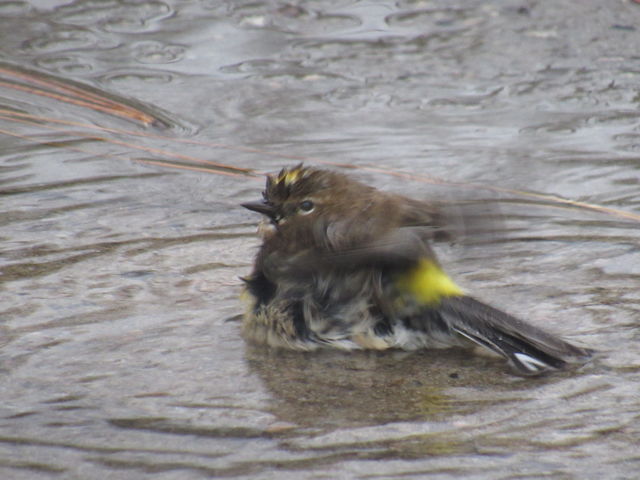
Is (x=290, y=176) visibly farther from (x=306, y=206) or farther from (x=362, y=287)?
(x=362, y=287)

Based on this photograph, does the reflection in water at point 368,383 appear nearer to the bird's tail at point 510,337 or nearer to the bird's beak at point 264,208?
the bird's tail at point 510,337

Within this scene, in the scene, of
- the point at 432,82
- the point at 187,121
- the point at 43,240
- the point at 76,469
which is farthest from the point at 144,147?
the point at 76,469

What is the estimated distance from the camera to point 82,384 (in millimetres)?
3650

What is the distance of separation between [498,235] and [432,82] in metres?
4.39

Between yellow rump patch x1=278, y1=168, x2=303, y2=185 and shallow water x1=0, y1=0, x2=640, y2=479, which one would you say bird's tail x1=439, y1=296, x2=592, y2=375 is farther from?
yellow rump patch x1=278, y1=168, x2=303, y2=185

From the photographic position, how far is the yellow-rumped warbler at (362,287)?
12.2 feet


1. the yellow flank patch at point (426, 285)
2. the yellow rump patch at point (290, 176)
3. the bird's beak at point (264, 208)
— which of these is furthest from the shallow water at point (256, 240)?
the yellow rump patch at point (290, 176)

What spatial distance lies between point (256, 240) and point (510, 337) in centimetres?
183

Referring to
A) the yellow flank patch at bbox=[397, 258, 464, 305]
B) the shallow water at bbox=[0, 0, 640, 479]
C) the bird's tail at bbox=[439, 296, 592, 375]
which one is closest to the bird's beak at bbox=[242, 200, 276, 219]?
the shallow water at bbox=[0, 0, 640, 479]

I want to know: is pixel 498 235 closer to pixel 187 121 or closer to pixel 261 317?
pixel 261 317

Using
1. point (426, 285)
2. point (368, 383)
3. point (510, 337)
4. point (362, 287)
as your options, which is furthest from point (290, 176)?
point (510, 337)

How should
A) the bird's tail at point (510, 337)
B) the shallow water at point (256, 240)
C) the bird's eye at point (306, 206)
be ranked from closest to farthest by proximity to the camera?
the shallow water at point (256, 240) < the bird's tail at point (510, 337) < the bird's eye at point (306, 206)

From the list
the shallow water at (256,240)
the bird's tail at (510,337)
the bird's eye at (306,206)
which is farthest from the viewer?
the bird's eye at (306,206)

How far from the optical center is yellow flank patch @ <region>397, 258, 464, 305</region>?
12.5ft
